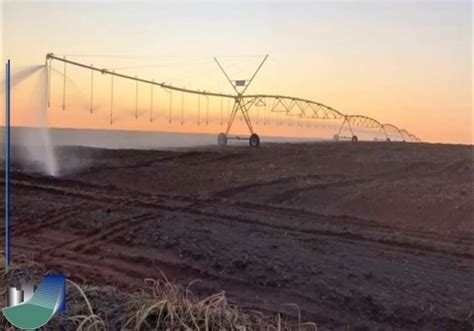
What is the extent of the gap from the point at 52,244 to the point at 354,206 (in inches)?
229

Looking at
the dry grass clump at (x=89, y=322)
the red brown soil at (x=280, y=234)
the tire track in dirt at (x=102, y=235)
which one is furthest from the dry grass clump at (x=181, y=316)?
the tire track in dirt at (x=102, y=235)

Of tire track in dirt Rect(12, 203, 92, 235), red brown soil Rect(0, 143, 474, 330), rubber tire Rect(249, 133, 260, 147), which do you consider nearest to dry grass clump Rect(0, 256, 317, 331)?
red brown soil Rect(0, 143, 474, 330)

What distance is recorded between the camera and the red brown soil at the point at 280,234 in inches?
214

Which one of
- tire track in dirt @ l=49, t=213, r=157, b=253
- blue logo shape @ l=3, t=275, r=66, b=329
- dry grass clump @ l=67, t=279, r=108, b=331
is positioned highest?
blue logo shape @ l=3, t=275, r=66, b=329

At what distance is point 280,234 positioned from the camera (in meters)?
8.09

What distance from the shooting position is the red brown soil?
5.45 meters

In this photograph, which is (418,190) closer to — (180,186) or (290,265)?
(180,186)

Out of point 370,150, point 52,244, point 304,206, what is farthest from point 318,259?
point 370,150

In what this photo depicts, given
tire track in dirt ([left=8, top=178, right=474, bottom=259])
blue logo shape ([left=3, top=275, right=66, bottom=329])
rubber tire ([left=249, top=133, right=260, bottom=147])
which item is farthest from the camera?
rubber tire ([left=249, top=133, right=260, bottom=147])

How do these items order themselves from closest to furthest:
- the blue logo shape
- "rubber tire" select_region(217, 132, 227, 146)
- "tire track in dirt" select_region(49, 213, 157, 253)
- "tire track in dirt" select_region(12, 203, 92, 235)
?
the blue logo shape
"tire track in dirt" select_region(49, 213, 157, 253)
"tire track in dirt" select_region(12, 203, 92, 235)
"rubber tire" select_region(217, 132, 227, 146)

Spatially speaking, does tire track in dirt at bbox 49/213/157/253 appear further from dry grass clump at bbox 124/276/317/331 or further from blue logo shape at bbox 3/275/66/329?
blue logo shape at bbox 3/275/66/329

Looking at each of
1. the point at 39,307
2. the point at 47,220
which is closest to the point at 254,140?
the point at 47,220

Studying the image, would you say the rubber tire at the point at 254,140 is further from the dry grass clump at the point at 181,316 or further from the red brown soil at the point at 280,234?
the dry grass clump at the point at 181,316

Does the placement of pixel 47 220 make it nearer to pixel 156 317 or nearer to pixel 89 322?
pixel 89 322
